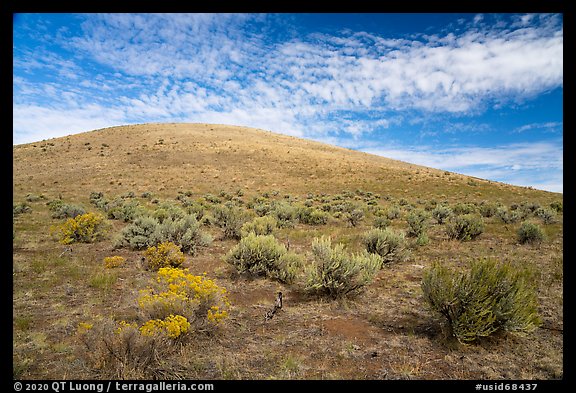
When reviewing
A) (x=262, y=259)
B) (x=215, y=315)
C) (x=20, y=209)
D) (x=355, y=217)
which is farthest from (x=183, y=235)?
(x=20, y=209)

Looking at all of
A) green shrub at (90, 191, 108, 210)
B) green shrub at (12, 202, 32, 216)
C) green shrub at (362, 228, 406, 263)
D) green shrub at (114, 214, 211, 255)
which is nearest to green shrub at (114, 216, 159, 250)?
green shrub at (114, 214, 211, 255)

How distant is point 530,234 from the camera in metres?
11.5

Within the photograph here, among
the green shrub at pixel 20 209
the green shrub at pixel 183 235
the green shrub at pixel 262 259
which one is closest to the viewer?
the green shrub at pixel 262 259

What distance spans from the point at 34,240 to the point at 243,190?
75.5 feet

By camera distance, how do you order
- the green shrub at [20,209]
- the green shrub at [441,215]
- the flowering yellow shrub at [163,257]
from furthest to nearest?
the green shrub at [20,209]
the green shrub at [441,215]
the flowering yellow shrub at [163,257]

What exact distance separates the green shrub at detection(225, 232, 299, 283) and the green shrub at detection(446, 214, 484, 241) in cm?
836

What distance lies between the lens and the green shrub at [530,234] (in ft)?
37.3

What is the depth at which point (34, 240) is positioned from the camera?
1209 centimetres

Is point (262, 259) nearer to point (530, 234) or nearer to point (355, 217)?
point (530, 234)

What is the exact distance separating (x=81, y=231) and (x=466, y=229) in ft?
53.7

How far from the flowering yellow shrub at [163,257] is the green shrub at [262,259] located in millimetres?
1684

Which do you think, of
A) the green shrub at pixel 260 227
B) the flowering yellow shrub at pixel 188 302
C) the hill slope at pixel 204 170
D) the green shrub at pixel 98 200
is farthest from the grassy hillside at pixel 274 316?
the hill slope at pixel 204 170

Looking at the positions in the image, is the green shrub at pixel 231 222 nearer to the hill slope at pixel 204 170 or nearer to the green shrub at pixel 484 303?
the green shrub at pixel 484 303

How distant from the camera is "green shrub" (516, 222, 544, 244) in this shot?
11.4 meters
